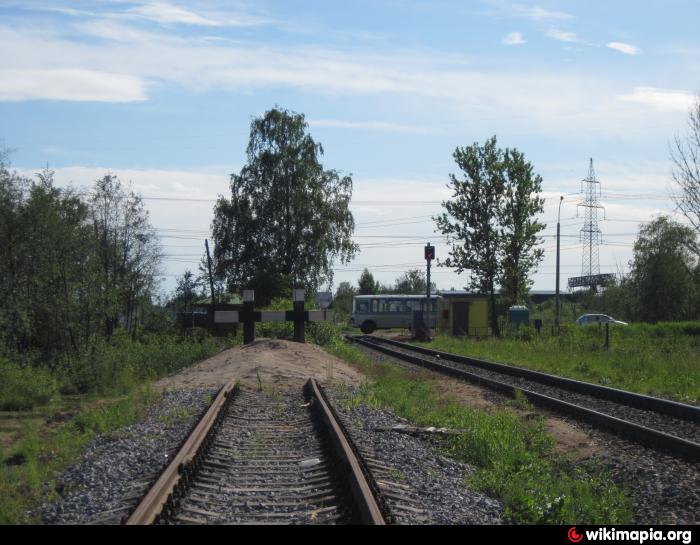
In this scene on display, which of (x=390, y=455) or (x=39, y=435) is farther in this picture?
(x=39, y=435)

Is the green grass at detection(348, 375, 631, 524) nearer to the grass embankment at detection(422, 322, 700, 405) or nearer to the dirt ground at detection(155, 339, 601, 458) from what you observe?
the dirt ground at detection(155, 339, 601, 458)

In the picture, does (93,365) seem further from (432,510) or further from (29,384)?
(432,510)

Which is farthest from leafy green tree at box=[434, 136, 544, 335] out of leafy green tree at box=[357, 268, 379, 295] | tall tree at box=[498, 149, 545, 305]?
leafy green tree at box=[357, 268, 379, 295]

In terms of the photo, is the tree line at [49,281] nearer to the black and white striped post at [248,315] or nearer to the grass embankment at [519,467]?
the black and white striped post at [248,315]

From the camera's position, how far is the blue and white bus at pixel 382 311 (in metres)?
59.6

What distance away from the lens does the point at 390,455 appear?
8562 mm

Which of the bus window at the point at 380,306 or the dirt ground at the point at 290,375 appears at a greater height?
the bus window at the point at 380,306

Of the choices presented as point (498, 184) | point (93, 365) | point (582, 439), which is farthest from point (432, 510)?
point (498, 184)

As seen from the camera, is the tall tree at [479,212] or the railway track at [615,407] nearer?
the railway track at [615,407]

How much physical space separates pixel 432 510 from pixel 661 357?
18.6 metres

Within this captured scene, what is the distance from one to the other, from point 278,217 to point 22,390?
3840 centimetres

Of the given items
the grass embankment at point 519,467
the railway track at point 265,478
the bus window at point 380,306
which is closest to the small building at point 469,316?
the bus window at point 380,306

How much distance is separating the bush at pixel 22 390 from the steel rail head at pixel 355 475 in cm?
728
